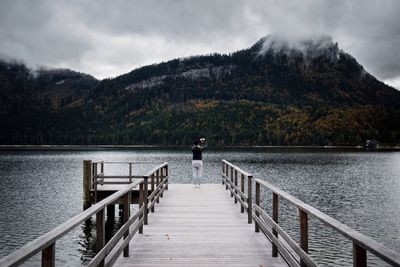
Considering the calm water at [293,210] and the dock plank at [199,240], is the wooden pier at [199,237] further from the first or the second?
the calm water at [293,210]

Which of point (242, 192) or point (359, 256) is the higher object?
point (359, 256)

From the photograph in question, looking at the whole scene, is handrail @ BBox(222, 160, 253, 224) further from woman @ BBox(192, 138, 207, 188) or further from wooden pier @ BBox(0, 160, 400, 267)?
woman @ BBox(192, 138, 207, 188)

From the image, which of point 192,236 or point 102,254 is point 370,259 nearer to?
point 192,236

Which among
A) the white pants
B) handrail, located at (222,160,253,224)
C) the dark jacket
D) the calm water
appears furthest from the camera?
the white pants

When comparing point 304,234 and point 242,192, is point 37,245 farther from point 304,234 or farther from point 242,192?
point 242,192

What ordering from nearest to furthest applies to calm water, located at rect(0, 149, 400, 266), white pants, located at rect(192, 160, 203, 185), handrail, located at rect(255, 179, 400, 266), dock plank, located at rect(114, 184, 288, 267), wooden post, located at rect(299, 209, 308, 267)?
handrail, located at rect(255, 179, 400, 266), wooden post, located at rect(299, 209, 308, 267), dock plank, located at rect(114, 184, 288, 267), calm water, located at rect(0, 149, 400, 266), white pants, located at rect(192, 160, 203, 185)

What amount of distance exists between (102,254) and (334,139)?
152 m

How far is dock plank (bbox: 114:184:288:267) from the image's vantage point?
20.6 feet

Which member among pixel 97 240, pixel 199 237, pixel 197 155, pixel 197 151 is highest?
pixel 197 151

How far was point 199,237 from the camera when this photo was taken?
7.92 metres

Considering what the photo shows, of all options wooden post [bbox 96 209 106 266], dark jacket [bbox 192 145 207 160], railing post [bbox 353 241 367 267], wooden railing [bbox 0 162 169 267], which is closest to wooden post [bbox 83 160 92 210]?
dark jacket [bbox 192 145 207 160]

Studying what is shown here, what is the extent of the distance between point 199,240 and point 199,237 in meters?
0.26

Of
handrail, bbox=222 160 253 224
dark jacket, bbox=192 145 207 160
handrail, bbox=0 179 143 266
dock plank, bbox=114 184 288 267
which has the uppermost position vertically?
dark jacket, bbox=192 145 207 160

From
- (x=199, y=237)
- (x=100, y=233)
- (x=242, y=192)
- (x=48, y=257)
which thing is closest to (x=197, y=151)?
(x=242, y=192)
